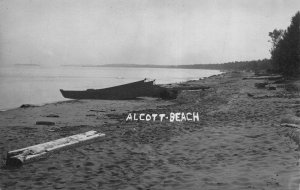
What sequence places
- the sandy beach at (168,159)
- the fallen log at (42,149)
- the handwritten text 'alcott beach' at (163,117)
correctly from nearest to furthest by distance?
Result: the sandy beach at (168,159)
the fallen log at (42,149)
the handwritten text 'alcott beach' at (163,117)

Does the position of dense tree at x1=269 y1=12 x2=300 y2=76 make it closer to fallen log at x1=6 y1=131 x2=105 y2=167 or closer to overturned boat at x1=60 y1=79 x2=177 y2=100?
overturned boat at x1=60 y1=79 x2=177 y2=100

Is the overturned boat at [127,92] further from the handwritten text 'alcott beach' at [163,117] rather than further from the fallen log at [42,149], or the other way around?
the fallen log at [42,149]

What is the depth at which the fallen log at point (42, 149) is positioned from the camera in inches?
274

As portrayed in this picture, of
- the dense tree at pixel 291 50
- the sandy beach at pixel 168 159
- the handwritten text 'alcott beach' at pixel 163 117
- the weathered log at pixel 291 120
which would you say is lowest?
the sandy beach at pixel 168 159

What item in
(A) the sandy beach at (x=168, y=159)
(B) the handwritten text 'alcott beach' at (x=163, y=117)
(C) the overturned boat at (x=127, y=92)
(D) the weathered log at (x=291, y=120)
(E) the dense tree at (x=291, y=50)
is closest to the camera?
(A) the sandy beach at (x=168, y=159)

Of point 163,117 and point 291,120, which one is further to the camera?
point 163,117

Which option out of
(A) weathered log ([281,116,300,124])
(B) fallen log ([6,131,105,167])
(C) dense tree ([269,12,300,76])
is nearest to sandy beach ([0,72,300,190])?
(B) fallen log ([6,131,105,167])

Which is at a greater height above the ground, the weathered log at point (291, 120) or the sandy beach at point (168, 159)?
the weathered log at point (291, 120)

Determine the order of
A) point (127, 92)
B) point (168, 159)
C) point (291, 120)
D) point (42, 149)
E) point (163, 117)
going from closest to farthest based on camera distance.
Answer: point (168, 159)
point (42, 149)
point (291, 120)
point (163, 117)
point (127, 92)

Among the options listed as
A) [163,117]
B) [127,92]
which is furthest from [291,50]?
[163,117]

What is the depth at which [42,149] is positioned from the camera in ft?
25.3

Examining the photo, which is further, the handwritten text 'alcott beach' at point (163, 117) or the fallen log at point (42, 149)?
the handwritten text 'alcott beach' at point (163, 117)

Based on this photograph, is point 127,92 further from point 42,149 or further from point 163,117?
point 42,149

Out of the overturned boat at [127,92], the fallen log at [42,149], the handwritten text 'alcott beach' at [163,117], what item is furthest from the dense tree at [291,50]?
the fallen log at [42,149]
